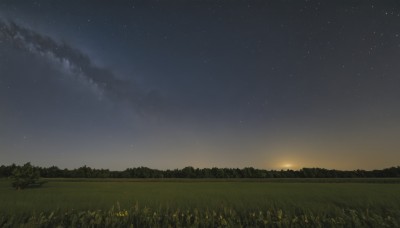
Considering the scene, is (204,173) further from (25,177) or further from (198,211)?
(198,211)

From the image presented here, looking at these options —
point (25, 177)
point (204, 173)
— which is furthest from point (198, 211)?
point (204, 173)

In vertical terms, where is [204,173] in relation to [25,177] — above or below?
above

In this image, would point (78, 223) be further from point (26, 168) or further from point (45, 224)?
point (26, 168)

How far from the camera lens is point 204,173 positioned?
468 ft

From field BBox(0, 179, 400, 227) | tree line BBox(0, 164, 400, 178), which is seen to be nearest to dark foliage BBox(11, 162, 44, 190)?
field BBox(0, 179, 400, 227)

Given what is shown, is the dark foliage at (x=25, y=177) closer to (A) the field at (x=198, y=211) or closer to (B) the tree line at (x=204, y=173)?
(A) the field at (x=198, y=211)

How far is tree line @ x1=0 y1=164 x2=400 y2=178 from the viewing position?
131 metres

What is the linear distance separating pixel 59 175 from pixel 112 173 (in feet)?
75.3

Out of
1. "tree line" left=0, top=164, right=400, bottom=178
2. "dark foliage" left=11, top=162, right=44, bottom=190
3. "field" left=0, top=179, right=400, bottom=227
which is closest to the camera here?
"field" left=0, top=179, right=400, bottom=227

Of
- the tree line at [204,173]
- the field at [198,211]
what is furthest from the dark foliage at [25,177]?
the tree line at [204,173]

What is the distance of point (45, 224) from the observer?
36.6 ft

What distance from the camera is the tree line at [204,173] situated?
131 m

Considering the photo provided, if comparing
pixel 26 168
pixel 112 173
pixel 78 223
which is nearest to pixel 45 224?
pixel 78 223

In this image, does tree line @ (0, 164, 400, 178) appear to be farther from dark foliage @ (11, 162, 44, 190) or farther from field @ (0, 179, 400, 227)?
field @ (0, 179, 400, 227)
